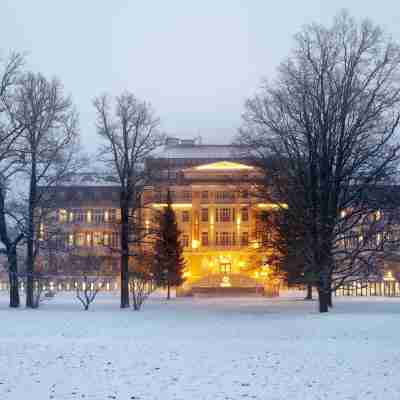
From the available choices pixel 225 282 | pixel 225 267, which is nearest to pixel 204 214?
pixel 225 267

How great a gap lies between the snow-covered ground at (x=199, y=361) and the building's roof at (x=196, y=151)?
194 feet

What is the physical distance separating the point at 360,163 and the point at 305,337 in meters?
10.6

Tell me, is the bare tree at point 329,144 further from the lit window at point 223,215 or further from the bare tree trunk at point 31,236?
the lit window at point 223,215

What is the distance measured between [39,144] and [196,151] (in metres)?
50.8

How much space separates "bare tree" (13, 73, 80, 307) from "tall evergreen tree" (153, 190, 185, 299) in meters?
18.7

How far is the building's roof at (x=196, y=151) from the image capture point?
78.9 m

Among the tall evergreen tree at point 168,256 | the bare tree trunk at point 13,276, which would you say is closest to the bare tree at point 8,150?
the bare tree trunk at point 13,276

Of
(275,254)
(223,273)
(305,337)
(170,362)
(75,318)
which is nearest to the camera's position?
(170,362)

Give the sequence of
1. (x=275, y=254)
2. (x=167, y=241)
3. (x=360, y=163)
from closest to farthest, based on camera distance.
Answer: (x=360, y=163) < (x=275, y=254) < (x=167, y=241)

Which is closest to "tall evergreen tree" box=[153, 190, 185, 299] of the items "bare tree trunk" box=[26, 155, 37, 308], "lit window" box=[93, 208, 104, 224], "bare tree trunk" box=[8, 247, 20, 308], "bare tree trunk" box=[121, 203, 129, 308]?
"bare tree trunk" box=[121, 203, 129, 308]

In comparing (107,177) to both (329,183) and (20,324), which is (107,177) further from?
(20,324)

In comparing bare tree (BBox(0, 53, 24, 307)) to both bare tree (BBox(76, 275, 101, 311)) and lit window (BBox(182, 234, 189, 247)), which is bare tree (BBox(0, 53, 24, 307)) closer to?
bare tree (BBox(76, 275, 101, 311))

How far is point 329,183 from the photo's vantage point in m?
26.5

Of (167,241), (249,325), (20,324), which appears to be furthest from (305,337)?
(167,241)
